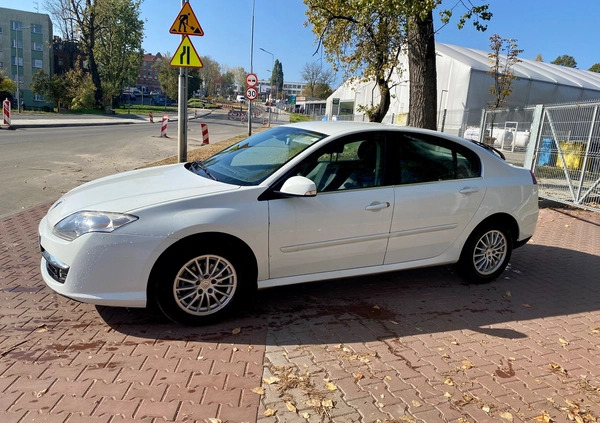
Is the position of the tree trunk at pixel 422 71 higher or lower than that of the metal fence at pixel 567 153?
higher

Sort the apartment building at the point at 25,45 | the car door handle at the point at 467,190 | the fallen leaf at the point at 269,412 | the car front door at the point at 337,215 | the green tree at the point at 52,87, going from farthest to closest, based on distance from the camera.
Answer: the apartment building at the point at 25,45 → the green tree at the point at 52,87 → the car door handle at the point at 467,190 → the car front door at the point at 337,215 → the fallen leaf at the point at 269,412

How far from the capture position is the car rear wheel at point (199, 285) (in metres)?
3.33

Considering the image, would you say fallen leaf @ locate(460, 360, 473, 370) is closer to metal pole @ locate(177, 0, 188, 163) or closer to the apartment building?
metal pole @ locate(177, 0, 188, 163)

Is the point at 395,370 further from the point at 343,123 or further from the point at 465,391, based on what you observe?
the point at 343,123

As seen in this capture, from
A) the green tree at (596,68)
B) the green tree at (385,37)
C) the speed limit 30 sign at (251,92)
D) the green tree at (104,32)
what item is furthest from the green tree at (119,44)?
the green tree at (596,68)

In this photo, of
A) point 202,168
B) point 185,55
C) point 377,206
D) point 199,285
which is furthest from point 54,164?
point 377,206

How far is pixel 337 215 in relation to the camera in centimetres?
377

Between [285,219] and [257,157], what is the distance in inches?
35.1

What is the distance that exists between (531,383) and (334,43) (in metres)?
13.1

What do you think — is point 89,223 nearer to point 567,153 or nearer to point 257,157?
point 257,157

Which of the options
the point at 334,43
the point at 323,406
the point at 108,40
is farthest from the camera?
the point at 108,40

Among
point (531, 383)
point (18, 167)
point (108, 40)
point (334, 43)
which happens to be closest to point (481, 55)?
point (334, 43)

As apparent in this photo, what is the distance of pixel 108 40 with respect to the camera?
59.1m

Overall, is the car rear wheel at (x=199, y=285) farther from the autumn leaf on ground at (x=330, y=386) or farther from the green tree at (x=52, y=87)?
the green tree at (x=52, y=87)
